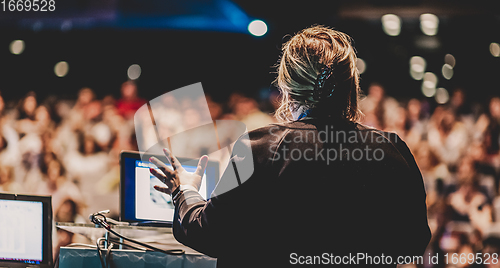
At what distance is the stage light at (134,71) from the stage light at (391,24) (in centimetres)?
290

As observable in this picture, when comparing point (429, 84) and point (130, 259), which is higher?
point (429, 84)

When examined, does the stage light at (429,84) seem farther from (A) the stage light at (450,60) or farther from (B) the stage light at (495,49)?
(B) the stage light at (495,49)

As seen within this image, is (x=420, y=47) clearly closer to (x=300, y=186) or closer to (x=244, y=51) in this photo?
(x=244, y=51)

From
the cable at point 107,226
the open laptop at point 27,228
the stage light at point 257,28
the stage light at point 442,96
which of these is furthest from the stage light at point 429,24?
the open laptop at point 27,228

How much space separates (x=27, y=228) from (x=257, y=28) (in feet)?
12.2

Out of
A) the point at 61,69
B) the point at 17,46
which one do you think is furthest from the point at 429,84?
the point at 17,46

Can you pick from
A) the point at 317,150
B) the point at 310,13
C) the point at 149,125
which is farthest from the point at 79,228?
the point at 310,13

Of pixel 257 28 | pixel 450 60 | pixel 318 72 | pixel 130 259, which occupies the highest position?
pixel 257 28

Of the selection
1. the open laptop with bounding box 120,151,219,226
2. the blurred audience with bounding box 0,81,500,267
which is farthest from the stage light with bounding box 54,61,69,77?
the open laptop with bounding box 120,151,219,226

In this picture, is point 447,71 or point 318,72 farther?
point 447,71

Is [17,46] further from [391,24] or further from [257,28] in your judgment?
[391,24]

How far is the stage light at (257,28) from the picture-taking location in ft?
15.2

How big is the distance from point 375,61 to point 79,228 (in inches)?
166

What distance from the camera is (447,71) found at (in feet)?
16.2
